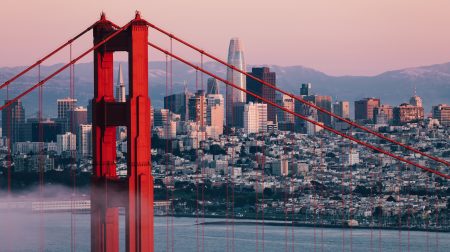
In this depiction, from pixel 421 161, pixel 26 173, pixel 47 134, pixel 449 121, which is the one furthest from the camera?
pixel 449 121

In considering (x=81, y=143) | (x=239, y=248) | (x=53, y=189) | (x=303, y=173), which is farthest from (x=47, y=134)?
(x=239, y=248)

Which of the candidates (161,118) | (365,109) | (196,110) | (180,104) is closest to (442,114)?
(365,109)

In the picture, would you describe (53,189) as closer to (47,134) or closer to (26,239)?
(26,239)

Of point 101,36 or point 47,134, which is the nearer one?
point 101,36

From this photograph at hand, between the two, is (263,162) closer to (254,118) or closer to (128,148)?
(254,118)

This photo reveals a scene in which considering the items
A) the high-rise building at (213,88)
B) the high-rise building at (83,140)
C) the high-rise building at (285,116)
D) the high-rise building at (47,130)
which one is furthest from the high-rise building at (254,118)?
the high-rise building at (83,140)

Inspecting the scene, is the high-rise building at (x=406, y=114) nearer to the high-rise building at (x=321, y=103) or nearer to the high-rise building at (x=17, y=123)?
the high-rise building at (x=321, y=103)
